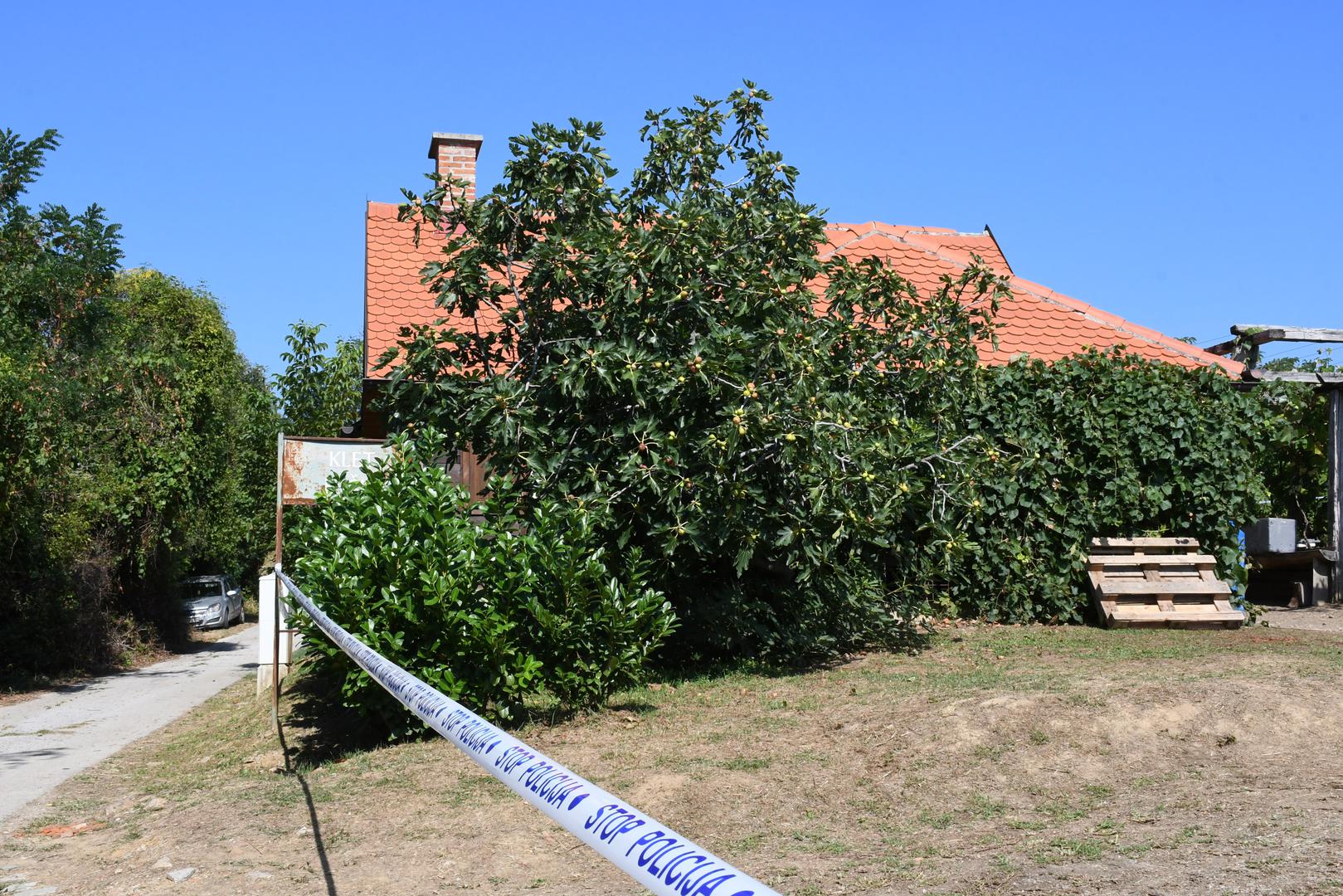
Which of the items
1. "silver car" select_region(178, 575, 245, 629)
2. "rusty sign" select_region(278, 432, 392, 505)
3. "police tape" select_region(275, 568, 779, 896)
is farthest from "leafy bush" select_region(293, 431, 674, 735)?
"silver car" select_region(178, 575, 245, 629)

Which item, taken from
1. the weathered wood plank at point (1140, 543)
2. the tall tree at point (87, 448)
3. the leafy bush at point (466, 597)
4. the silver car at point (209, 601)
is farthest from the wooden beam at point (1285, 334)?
the silver car at point (209, 601)

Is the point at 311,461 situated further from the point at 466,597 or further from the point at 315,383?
the point at 315,383

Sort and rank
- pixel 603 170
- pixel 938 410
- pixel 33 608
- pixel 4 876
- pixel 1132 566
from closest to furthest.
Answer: pixel 4 876
pixel 603 170
pixel 938 410
pixel 1132 566
pixel 33 608

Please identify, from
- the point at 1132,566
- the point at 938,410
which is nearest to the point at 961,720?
the point at 938,410

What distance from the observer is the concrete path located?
9.64 m

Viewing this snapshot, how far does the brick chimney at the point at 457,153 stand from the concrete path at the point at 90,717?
30.0 ft

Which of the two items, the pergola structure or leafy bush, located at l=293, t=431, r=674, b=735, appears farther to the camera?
the pergola structure

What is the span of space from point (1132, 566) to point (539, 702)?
7.14m

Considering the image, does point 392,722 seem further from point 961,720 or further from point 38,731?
point 38,731

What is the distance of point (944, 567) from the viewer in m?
11.2

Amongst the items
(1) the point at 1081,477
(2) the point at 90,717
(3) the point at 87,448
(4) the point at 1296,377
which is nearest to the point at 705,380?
(1) the point at 1081,477

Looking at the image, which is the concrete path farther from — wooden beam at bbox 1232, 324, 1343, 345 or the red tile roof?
wooden beam at bbox 1232, 324, 1343, 345

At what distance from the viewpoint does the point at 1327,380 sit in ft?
54.3

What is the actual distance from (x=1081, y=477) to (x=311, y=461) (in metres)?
8.16
